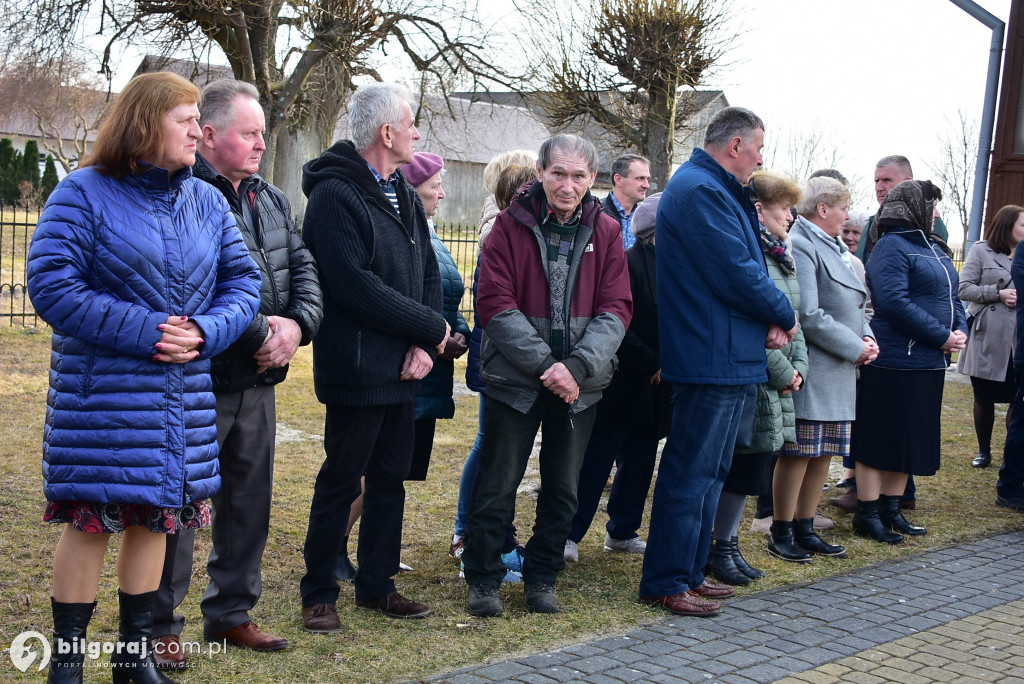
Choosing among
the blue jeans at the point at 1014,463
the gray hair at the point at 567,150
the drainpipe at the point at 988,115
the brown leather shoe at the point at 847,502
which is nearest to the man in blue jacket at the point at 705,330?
the gray hair at the point at 567,150

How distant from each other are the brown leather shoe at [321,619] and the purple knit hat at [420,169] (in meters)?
2.04

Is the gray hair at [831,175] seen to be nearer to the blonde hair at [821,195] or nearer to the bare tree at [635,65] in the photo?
the blonde hair at [821,195]

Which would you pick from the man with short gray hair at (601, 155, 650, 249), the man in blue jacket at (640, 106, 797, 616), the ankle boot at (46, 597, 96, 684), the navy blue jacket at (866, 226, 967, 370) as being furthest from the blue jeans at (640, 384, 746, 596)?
the ankle boot at (46, 597, 96, 684)

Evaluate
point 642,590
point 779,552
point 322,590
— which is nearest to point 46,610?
point 322,590

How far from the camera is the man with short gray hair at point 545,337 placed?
4.49 m

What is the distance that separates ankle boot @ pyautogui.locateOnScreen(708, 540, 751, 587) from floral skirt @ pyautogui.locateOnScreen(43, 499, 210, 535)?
2.90 metres

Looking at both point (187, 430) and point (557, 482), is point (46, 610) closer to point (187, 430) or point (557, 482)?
point (187, 430)

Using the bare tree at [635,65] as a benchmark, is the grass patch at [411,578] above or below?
below

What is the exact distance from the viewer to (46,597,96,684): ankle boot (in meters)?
3.32

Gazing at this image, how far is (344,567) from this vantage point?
507 centimetres

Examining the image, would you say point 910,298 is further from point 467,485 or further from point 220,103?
point 220,103

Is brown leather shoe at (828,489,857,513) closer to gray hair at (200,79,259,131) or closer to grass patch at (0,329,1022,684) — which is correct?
grass patch at (0,329,1022,684)

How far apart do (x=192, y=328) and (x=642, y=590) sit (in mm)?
2529

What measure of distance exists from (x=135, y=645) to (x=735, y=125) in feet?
11.0
